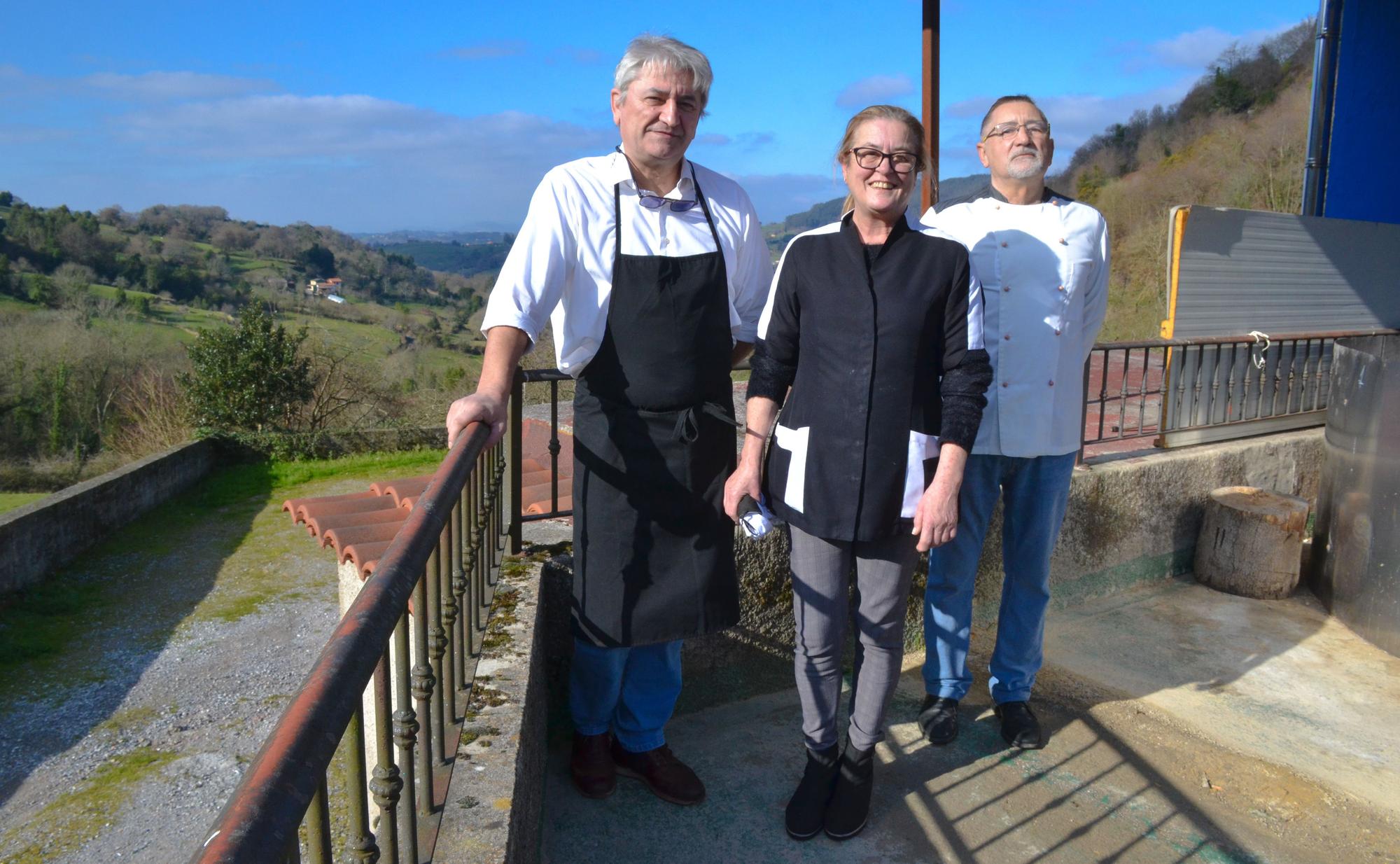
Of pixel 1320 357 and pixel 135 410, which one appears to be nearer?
pixel 1320 357

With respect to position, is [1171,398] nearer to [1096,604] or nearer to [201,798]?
[1096,604]

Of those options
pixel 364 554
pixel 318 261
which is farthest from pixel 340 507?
pixel 318 261

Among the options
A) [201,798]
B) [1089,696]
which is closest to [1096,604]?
[1089,696]

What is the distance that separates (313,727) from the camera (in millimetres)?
903

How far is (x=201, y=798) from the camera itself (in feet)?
16.4

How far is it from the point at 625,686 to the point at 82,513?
8355 millimetres

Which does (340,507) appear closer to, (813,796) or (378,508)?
(378,508)

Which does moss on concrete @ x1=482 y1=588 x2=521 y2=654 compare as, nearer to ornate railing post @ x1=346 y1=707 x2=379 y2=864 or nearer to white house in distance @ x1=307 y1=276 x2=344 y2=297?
ornate railing post @ x1=346 y1=707 x2=379 y2=864

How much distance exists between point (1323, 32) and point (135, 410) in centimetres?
1415

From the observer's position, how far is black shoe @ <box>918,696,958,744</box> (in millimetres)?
3111

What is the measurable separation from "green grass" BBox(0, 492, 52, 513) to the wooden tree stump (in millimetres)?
13201

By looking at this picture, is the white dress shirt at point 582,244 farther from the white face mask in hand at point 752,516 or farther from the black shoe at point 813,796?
the black shoe at point 813,796

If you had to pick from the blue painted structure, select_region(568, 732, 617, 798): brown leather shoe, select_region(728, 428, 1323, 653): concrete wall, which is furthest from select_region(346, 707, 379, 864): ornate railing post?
the blue painted structure

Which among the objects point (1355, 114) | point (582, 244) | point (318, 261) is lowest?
point (582, 244)
